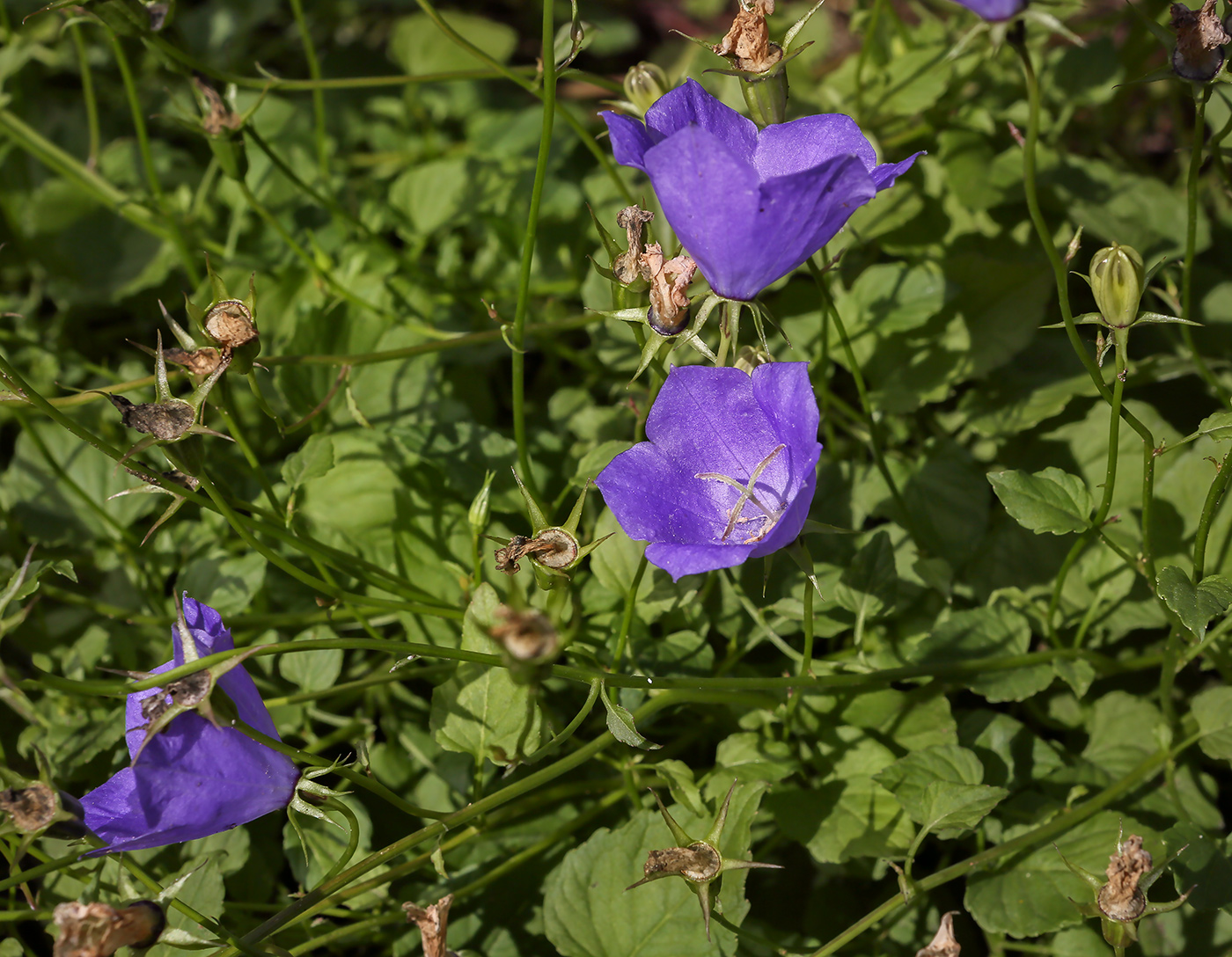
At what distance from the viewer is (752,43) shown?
1.66 meters

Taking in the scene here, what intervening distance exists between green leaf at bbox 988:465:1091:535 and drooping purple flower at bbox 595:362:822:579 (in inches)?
16.2

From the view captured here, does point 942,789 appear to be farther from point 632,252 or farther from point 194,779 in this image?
point 194,779

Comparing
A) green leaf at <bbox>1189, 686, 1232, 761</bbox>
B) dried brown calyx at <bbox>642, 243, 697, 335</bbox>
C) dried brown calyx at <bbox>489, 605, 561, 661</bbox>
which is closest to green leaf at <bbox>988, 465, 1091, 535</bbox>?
green leaf at <bbox>1189, 686, 1232, 761</bbox>

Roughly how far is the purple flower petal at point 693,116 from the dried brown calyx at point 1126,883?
3.90 feet

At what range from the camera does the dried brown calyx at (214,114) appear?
6.90ft

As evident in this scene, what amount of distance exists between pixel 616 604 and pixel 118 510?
126 centimetres

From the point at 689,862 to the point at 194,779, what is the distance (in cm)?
75

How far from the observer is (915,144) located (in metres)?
2.89

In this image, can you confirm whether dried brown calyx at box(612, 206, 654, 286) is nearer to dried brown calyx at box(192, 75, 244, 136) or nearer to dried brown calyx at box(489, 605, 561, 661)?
dried brown calyx at box(489, 605, 561, 661)

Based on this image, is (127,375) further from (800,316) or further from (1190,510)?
(1190,510)

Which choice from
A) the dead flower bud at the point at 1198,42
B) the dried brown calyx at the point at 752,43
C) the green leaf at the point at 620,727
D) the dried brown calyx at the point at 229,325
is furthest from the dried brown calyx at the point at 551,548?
the dead flower bud at the point at 1198,42

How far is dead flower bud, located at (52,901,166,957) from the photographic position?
1288 mm

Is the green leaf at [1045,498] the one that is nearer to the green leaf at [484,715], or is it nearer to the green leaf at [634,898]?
the green leaf at [634,898]

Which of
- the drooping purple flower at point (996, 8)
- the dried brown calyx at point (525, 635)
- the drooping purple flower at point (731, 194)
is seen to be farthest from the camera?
the drooping purple flower at point (731, 194)
